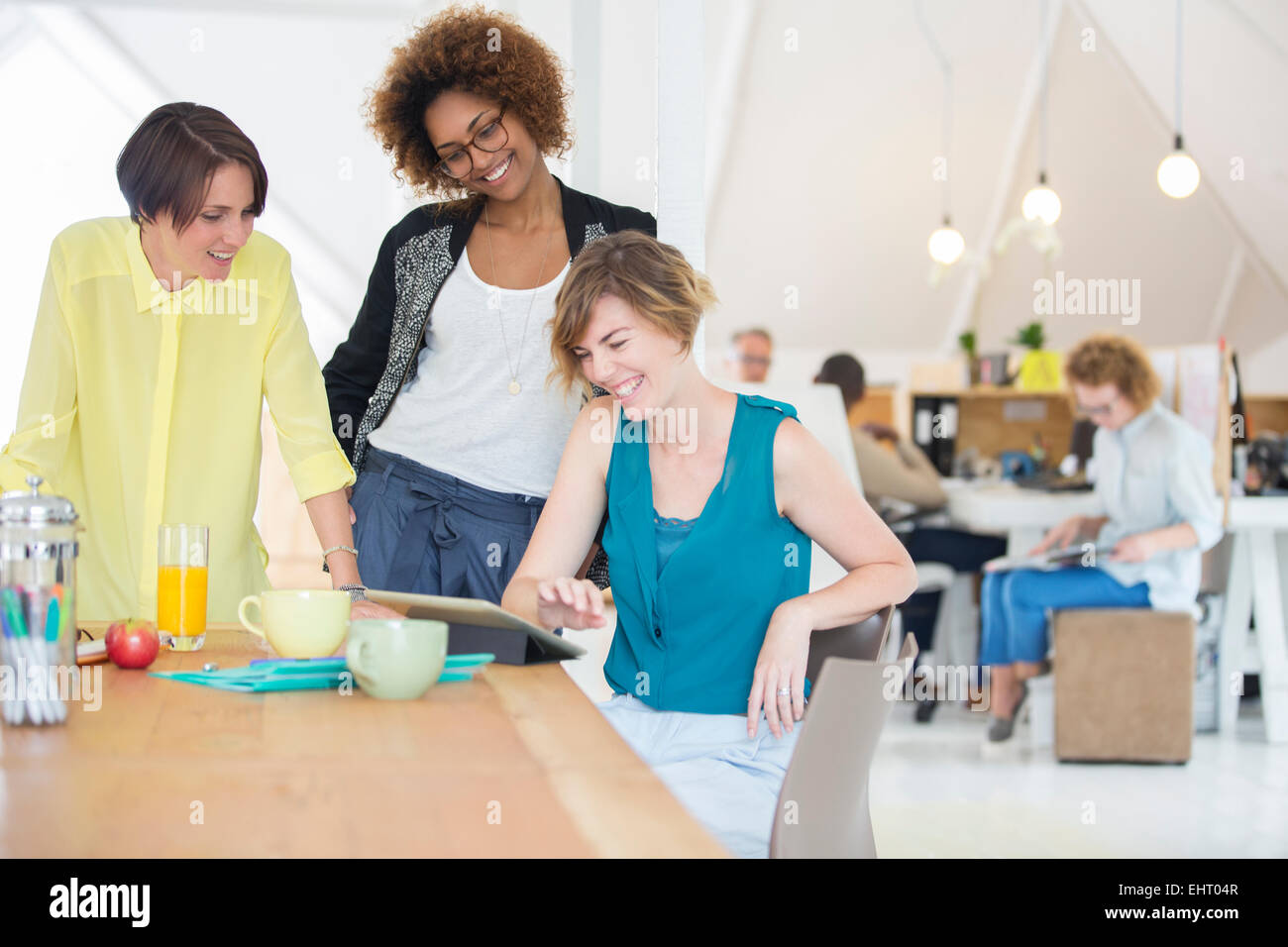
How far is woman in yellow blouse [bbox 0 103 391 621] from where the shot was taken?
1432 mm

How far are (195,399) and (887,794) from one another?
2.27 meters

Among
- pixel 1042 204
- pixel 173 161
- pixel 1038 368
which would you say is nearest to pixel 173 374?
pixel 173 161

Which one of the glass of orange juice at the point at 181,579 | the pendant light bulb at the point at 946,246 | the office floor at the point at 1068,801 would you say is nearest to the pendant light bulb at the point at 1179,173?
the pendant light bulb at the point at 946,246

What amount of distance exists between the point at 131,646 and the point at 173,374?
1.64 feet

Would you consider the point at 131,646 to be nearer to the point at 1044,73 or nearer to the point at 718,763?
the point at 718,763

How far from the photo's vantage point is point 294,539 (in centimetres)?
415

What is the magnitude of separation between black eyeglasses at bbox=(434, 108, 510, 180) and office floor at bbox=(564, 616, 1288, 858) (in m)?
0.95

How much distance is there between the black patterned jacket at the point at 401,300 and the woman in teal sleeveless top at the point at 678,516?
0.32 m

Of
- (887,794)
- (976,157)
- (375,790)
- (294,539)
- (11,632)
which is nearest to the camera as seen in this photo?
(375,790)

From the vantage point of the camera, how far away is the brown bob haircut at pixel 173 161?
55.8 inches

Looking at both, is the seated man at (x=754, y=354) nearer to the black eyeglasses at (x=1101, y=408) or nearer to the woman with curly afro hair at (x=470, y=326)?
the black eyeglasses at (x=1101, y=408)

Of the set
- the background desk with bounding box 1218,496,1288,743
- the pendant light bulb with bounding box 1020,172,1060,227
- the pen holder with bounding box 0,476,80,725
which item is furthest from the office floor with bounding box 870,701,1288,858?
the pendant light bulb with bounding box 1020,172,1060,227
